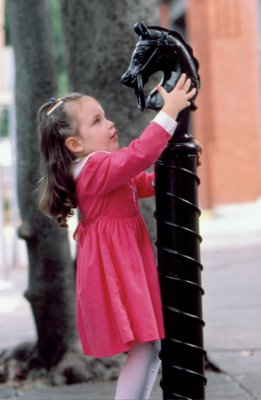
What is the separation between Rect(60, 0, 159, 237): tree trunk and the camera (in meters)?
4.75

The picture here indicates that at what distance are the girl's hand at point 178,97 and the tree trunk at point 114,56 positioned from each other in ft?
6.18

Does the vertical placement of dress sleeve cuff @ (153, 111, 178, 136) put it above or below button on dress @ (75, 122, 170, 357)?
above

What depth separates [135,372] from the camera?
10.00 feet

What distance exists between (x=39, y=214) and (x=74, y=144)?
6.78 ft

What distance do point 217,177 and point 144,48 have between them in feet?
47.7

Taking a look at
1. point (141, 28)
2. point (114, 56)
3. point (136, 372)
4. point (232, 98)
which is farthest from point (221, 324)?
point (232, 98)

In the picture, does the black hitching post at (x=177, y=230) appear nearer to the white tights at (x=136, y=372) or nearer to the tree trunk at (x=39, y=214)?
the white tights at (x=136, y=372)

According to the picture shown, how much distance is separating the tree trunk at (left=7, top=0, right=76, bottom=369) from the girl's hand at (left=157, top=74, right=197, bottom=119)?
2.34 m

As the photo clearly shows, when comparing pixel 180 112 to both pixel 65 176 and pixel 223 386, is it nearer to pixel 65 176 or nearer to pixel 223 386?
pixel 65 176

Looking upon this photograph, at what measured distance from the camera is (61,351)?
507 cm

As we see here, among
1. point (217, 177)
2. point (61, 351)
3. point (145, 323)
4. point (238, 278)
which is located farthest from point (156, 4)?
point (217, 177)

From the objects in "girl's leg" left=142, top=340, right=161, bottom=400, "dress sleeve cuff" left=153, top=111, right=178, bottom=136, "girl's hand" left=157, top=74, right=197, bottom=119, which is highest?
"girl's hand" left=157, top=74, right=197, bottom=119

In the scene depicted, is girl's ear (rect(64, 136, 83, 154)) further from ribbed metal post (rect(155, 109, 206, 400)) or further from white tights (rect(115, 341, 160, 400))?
white tights (rect(115, 341, 160, 400))

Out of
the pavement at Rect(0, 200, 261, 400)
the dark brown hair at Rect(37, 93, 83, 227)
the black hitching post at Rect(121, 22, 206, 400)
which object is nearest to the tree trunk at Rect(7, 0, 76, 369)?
the pavement at Rect(0, 200, 261, 400)
